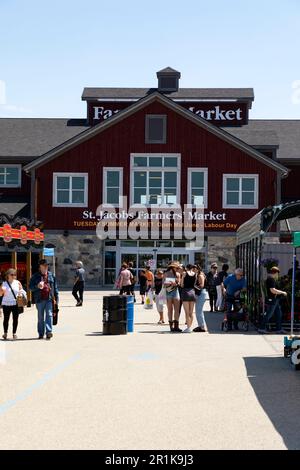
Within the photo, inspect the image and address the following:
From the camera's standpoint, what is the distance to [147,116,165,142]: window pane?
45.0 m

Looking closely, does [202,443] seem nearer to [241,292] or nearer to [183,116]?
[241,292]

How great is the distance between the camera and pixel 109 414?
9109 millimetres

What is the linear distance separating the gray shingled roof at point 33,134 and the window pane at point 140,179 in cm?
642

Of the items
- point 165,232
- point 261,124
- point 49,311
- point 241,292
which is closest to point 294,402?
point 49,311

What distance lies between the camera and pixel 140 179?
147 ft

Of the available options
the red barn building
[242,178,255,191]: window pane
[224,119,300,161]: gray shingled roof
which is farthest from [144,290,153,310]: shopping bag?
[224,119,300,161]: gray shingled roof

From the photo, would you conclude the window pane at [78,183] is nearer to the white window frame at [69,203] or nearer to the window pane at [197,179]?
the white window frame at [69,203]

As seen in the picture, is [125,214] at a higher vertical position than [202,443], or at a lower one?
higher

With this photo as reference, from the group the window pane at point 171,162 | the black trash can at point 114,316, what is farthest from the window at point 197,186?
the black trash can at point 114,316

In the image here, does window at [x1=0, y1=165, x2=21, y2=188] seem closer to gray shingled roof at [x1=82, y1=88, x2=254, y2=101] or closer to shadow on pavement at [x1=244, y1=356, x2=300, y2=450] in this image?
gray shingled roof at [x1=82, y1=88, x2=254, y2=101]

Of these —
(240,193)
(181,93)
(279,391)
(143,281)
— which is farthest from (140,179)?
(279,391)

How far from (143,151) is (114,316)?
26.6 metres

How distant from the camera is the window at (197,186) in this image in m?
44.6

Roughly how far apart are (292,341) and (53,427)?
6.89 meters
